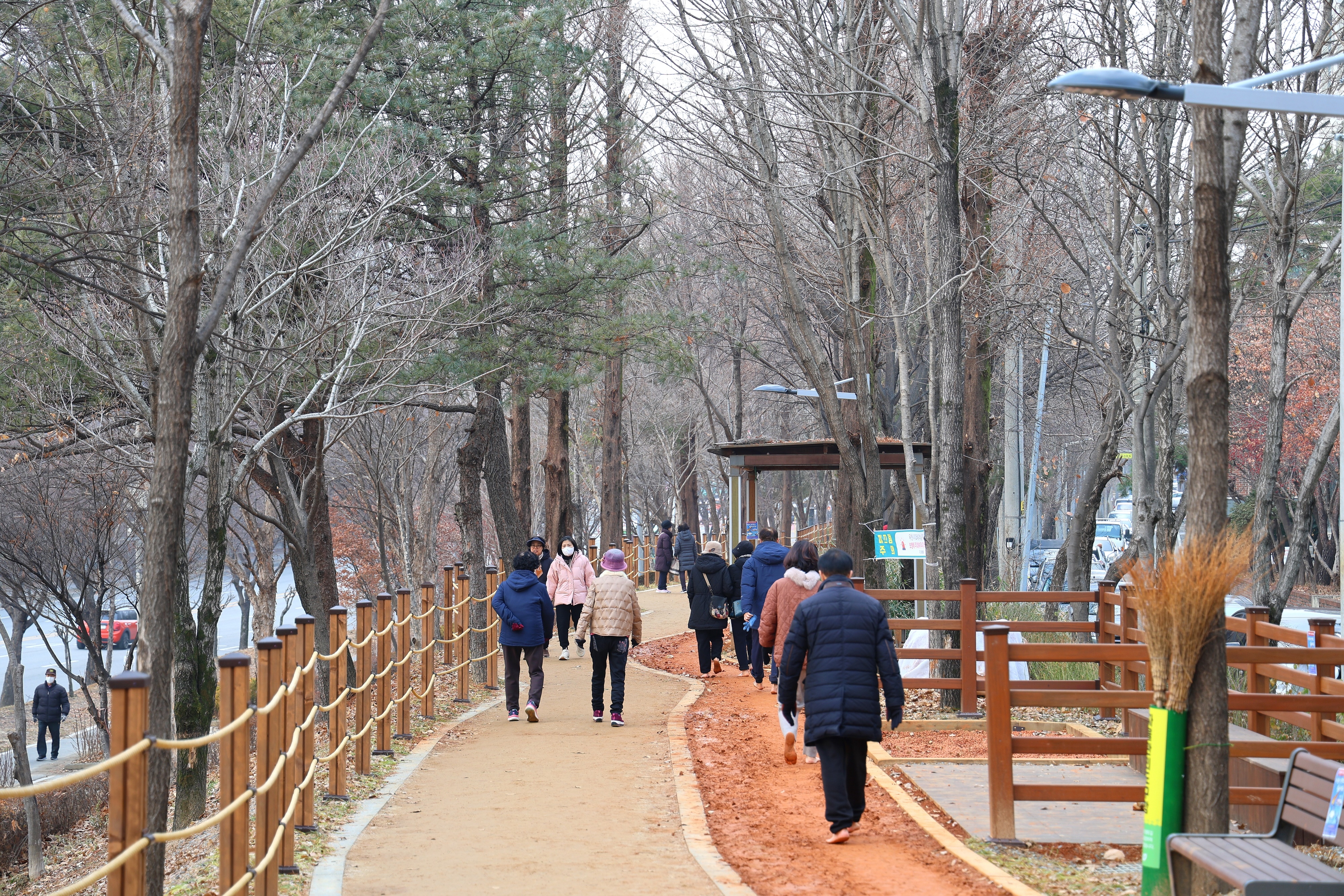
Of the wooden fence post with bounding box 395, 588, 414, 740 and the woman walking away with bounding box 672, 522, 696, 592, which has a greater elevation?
the woman walking away with bounding box 672, 522, 696, 592

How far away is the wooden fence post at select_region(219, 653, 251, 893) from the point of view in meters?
5.32

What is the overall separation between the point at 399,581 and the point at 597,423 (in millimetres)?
12239

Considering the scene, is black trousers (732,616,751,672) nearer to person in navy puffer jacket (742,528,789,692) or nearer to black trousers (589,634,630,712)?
person in navy puffer jacket (742,528,789,692)

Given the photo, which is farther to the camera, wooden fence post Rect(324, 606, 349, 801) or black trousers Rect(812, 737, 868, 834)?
wooden fence post Rect(324, 606, 349, 801)

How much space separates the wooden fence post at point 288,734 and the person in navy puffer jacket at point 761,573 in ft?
23.5

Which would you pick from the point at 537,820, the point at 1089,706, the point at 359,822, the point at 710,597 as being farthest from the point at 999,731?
the point at 710,597

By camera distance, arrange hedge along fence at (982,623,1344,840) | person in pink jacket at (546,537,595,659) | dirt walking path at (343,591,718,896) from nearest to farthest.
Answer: dirt walking path at (343,591,718,896) → hedge along fence at (982,623,1344,840) → person in pink jacket at (546,537,595,659)

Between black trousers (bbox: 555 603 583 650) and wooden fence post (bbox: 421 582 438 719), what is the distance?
13.1 feet

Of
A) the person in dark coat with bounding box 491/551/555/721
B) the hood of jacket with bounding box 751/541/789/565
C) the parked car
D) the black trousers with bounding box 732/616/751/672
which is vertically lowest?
the parked car

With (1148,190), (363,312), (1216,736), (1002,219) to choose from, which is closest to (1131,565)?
(1216,736)

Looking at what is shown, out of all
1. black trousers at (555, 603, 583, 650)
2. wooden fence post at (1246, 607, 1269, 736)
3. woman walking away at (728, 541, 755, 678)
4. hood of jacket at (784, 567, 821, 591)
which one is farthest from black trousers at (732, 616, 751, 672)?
wooden fence post at (1246, 607, 1269, 736)

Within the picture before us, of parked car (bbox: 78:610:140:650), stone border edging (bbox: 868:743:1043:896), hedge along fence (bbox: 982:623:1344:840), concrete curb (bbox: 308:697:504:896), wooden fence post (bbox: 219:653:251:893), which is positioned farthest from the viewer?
parked car (bbox: 78:610:140:650)

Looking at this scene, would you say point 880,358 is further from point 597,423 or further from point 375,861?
point 375,861

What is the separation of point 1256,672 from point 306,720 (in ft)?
19.9
